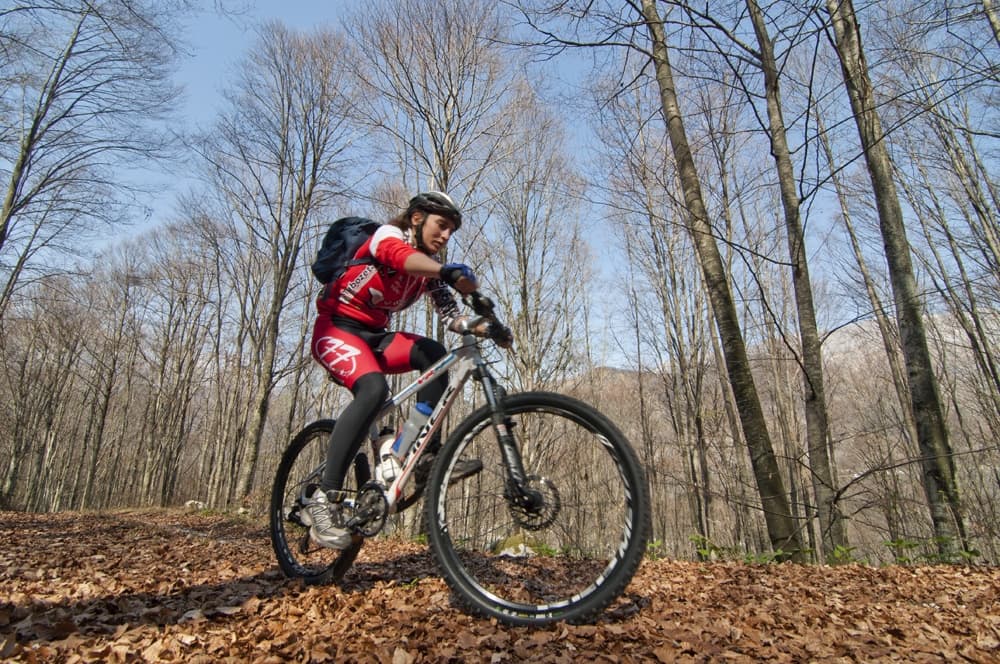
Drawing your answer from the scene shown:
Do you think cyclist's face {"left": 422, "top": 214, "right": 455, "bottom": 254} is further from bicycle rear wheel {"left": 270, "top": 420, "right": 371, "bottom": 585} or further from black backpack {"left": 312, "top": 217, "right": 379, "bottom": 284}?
bicycle rear wheel {"left": 270, "top": 420, "right": 371, "bottom": 585}

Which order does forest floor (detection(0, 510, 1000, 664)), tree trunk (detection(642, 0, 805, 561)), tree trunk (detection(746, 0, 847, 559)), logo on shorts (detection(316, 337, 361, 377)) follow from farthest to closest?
tree trunk (detection(746, 0, 847, 559)) → tree trunk (detection(642, 0, 805, 561)) → logo on shorts (detection(316, 337, 361, 377)) → forest floor (detection(0, 510, 1000, 664))

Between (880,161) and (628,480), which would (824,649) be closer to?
(628,480)

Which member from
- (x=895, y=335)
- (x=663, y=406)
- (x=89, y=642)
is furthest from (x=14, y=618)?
(x=895, y=335)

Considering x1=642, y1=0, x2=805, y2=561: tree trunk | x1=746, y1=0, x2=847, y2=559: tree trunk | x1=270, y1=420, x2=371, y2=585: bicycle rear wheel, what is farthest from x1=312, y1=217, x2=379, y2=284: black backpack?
x1=746, y1=0, x2=847, y2=559: tree trunk

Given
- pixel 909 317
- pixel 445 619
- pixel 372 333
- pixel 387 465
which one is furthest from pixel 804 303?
pixel 445 619

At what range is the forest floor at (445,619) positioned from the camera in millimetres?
1828

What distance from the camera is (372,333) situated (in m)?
2.91

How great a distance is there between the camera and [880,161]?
19.7 ft

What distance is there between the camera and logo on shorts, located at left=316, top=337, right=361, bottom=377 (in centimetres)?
275

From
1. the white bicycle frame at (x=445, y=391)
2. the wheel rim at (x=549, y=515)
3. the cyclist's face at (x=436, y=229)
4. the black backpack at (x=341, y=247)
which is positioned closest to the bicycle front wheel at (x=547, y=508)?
the wheel rim at (x=549, y=515)

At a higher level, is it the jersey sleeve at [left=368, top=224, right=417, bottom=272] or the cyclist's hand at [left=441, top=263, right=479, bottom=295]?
the jersey sleeve at [left=368, top=224, right=417, bottom=272]

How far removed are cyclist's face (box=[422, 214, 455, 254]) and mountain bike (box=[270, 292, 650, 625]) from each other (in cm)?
61

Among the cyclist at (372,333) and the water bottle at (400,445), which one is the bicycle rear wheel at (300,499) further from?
the water bottle at (400,445)

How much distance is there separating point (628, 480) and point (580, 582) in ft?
2.01
